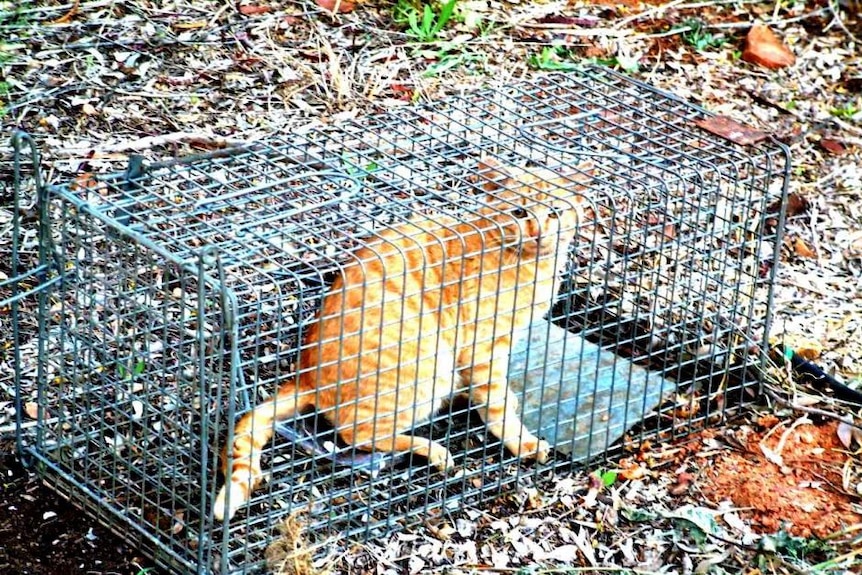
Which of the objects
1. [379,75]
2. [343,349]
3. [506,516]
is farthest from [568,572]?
[379,75]

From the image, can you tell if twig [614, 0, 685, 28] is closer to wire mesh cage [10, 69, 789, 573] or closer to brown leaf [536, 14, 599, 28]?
brown leaf [536, 14, 599, 28]

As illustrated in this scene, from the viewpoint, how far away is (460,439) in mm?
4469

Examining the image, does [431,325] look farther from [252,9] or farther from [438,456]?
[252,9]

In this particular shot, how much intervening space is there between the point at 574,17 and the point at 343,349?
3.49 metres

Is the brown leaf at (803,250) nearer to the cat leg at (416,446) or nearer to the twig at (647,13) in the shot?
the twig at (647,13)

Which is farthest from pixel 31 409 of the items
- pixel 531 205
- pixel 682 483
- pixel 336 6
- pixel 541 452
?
pixel 336 6

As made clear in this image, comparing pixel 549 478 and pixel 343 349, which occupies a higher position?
pixel 343 349

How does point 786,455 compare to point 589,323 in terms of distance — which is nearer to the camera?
point 786,455

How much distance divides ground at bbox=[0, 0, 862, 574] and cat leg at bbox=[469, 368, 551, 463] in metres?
0.13

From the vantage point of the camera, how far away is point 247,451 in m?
3.81

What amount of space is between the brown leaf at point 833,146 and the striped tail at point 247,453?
333 cm

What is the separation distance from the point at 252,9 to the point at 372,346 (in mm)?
3069

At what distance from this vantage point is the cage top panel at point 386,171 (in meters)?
3.87

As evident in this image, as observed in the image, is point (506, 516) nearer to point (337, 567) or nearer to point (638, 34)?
point (337, 567)
